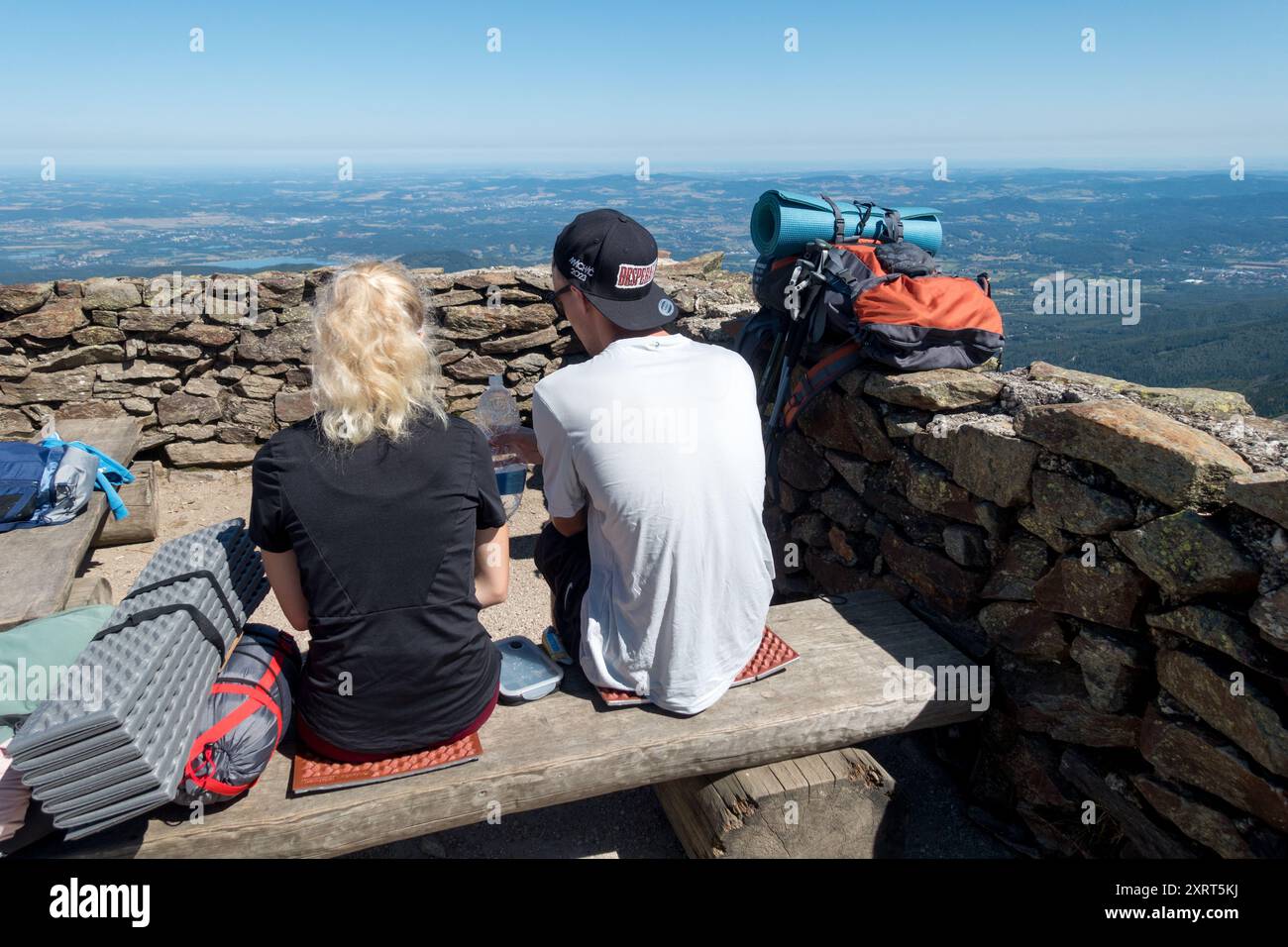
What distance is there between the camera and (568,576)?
2895 mm

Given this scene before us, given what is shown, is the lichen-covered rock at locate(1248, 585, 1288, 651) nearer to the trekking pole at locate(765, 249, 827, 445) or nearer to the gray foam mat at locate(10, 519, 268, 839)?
the trekking pole at locate(765, 249, 827, 445)

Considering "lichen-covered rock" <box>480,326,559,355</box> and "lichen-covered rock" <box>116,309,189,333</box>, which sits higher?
"lichen-covered rock" <box>116,309,189,333</box>

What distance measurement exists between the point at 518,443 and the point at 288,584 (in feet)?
3.40

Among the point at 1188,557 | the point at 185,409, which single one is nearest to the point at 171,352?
the point at 185,409

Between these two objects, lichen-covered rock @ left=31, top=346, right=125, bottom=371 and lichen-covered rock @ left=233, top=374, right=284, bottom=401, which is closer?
lichen-covered rock @ left=31, top=346, right=125, bottom=371

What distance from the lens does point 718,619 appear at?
2584mm

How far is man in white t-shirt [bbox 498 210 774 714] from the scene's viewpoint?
236cm

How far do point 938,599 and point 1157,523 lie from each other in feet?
3.87

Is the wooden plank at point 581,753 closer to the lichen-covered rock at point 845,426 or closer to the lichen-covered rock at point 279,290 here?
the lichen-covered rock at point 845,426

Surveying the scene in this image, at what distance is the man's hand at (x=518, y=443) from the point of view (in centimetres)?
297

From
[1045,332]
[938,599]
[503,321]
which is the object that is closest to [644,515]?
[938,599]

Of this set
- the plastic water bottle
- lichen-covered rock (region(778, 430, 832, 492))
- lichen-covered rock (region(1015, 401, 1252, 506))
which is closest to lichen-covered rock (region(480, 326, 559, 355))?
lichen-covered rock (region(778, 430, 832, 492))

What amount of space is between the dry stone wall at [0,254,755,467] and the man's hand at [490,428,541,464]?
3854mm

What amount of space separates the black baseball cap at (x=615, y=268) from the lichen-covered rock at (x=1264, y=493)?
1.85 meters
